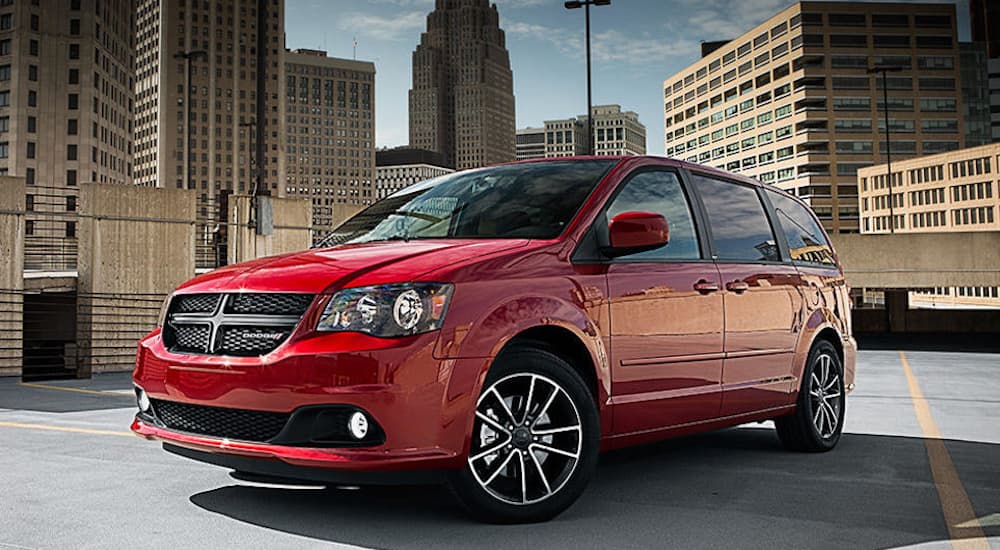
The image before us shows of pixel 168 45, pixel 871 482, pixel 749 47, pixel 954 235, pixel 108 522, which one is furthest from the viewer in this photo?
pixel 168 45

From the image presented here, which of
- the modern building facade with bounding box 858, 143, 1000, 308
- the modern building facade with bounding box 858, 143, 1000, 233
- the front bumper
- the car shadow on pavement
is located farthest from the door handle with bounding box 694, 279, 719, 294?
the modern building facade with bounding box 858, 143, 1000, 308

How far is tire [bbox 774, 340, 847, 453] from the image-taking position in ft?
20.8

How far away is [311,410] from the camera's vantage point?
385cm

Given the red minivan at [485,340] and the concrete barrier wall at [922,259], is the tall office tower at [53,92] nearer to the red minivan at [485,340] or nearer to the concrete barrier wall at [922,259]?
the concrete barrier wall at [922,259]

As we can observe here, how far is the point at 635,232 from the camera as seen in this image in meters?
4.60

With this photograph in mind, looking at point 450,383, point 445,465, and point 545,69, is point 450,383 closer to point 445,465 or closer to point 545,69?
point 445,465

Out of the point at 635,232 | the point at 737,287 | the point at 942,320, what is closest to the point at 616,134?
the point at 942,320

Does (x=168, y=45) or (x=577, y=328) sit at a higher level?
(x=168, y=45)

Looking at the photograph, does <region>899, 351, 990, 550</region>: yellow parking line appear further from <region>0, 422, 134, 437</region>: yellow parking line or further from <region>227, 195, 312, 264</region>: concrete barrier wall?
<region>227, 195, 312, 264</region>: concrete barrier wall

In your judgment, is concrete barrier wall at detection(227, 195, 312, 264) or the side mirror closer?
the side mirror

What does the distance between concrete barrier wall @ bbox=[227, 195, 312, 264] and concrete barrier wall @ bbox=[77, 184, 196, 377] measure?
1550 mm

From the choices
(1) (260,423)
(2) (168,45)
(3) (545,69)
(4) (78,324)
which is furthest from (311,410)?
(2) (168,45)

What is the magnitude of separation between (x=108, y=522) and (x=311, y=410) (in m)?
1.13

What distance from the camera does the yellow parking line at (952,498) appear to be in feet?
13.1
